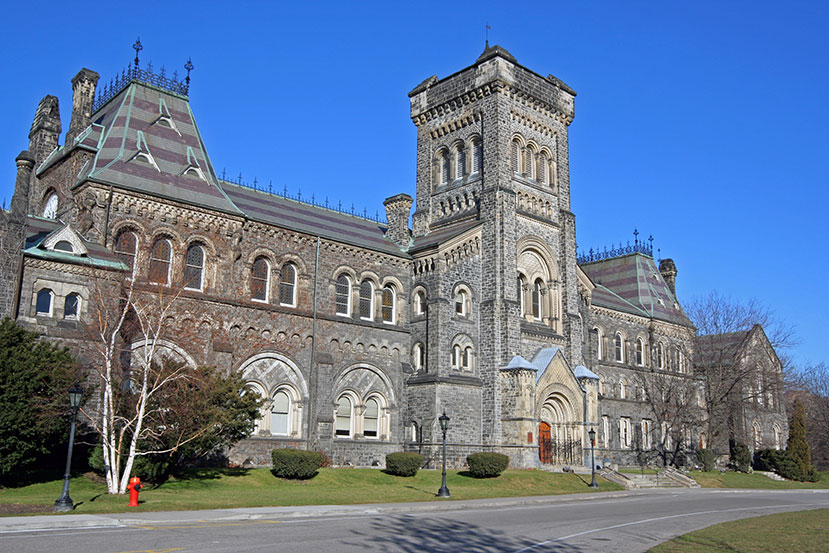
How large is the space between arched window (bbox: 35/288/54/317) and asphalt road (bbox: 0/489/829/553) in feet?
44.1

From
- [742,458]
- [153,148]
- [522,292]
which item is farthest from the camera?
[742,458]

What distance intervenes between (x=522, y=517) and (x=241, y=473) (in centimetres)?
1404

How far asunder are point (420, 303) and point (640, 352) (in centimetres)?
2445

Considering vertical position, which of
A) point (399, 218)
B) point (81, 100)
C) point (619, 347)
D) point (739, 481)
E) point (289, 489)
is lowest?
point (739, 481)

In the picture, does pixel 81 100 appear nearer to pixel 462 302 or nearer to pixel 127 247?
pixel 127 247

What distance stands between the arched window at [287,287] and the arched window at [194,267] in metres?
4.34

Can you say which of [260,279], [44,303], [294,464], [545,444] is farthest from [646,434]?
[44,303]

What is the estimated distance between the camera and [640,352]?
58.2 metres

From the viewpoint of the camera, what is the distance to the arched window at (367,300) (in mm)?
40062

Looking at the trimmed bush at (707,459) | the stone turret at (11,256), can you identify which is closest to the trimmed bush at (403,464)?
the stone turret at (11,256)

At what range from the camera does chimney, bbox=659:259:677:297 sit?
66450mm

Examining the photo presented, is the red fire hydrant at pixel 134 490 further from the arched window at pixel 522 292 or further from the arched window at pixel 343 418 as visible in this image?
the arched window at pixel 522 292

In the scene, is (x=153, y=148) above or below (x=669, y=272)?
below

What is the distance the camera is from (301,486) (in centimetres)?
2872
